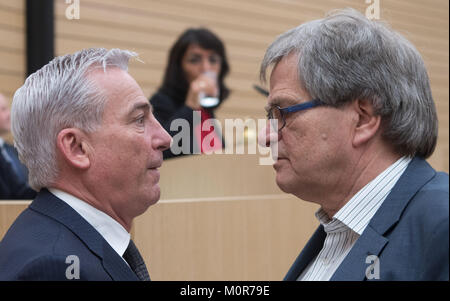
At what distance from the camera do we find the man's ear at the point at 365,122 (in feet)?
4.73

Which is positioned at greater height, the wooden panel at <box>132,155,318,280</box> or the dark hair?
the dark hair

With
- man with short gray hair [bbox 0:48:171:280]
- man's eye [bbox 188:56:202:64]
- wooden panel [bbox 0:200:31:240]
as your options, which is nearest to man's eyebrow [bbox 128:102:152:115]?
man with short gray hair [bbox 0:48:171:280]

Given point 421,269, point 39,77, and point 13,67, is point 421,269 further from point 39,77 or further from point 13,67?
point 13,67

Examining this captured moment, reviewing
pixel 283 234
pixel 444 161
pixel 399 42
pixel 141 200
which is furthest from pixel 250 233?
pixel 444 161

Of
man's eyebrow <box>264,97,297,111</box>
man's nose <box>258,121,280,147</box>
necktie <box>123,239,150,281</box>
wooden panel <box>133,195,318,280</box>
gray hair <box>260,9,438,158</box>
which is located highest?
gray hair <box>260,9,438,158</box>

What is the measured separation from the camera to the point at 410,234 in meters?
1.28

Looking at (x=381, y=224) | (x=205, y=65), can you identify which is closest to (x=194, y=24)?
(x=205, y=65)

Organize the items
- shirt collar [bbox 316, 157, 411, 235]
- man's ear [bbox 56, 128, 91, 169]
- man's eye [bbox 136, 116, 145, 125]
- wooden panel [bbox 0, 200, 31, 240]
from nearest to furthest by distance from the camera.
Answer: shirt collar [bbox 316, 157, 411, 235]
man's ear [bbox 56, 128, 91, 169]
man's eye [bbox 136, 116, 145, 125]
wooden panel [bbox 0, 200, 31, 240]

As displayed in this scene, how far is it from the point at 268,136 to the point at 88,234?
553 millimetres

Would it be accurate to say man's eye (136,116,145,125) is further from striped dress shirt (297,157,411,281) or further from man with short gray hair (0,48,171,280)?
striped dress shirt (297,157,411,281)

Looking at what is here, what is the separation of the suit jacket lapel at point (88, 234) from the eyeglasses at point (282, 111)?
1.80 feet

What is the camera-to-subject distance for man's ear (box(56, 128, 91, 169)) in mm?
1536

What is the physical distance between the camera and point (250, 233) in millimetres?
2342

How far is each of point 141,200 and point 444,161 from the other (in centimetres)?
277
